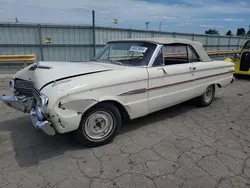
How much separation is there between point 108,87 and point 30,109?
1.22m

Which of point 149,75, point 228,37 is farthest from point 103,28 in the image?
point 228,37

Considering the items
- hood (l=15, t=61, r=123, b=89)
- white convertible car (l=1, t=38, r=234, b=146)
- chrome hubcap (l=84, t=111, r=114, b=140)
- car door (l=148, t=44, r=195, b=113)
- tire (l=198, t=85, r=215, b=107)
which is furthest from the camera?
tire (l=198, t=85, r=215, b=107)

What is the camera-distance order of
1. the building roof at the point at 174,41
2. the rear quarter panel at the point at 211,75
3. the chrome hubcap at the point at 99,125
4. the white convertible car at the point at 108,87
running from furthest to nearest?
1. the rear quarter panel at the point at 211,75
2. the building roof at the point at 174,41
3. the chrome hubcap at the point at 99,125
4. the white convertible car at the point at 108,87

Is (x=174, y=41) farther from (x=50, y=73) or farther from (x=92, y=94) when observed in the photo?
(x=50, y=73)

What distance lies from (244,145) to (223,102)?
8.47ft

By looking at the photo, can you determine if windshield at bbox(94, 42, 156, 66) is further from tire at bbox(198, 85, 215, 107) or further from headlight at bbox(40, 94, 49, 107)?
tire at bbox(198, 85, 215, 107)

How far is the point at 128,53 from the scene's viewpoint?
163 inches

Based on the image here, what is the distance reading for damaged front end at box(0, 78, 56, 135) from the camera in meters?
2.70

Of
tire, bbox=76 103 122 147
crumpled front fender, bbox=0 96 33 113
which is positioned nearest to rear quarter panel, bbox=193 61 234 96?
tire, bbox=76 103 122 147

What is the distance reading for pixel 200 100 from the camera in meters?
5.23

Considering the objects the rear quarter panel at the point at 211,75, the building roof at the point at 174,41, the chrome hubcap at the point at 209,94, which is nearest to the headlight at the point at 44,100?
the building roof at the point at 174,41

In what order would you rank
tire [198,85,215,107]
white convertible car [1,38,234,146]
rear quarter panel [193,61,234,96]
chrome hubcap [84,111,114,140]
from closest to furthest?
white convertible car [1,38,234,146] < chrome hubcap [84,111,114,140] < rear quarter panel [193,61,234,96] < tire [198,85,215,107]

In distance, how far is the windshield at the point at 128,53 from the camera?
3827mm

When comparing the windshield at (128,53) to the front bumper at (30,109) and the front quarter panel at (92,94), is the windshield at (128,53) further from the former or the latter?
the front bumper at (30,109)
